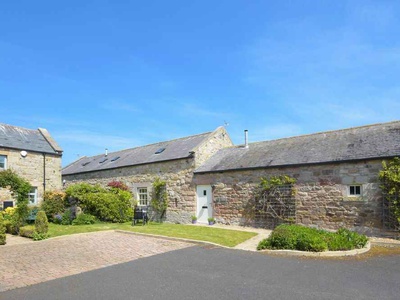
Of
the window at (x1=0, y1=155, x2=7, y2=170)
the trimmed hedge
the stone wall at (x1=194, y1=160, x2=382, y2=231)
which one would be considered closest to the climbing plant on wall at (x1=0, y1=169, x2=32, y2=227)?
the window at (x1=0, y1=155, x2=7, y2=170)

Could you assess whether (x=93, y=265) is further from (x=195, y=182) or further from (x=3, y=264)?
(x=195, y=182)

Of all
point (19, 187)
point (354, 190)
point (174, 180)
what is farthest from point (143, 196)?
point (354, 190)

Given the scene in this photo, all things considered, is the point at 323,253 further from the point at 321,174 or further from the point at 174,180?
the point at 174,180

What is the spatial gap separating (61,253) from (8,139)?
47.2ft

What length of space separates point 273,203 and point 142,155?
12060mm

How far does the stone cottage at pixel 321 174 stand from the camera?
42.8 ft

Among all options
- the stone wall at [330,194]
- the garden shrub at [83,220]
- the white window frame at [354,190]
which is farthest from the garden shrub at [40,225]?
the white window frame at [354,190]

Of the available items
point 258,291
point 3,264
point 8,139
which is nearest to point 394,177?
point 258,291

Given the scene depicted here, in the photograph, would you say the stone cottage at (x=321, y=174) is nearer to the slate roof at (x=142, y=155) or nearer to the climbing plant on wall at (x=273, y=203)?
the climbing plant on wall at (x=273, y=203)

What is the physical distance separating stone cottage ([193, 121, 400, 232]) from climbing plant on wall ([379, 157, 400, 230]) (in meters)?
0.24

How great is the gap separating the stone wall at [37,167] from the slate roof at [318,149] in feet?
35.1

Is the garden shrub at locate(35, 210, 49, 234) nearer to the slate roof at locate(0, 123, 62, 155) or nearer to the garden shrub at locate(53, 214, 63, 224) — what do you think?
the garden shrub at locate(53, 214, 63, 224)

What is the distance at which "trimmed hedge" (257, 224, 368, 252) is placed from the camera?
32.8ft

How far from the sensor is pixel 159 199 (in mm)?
21047
